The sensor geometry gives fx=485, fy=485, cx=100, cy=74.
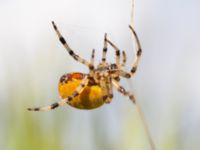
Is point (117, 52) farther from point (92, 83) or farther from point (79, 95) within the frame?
point (79, 95)

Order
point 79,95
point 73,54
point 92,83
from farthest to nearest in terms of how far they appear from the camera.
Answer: point 73,54, point 92,83, point 79,95

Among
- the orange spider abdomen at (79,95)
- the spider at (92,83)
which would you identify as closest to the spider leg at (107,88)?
the spider at (92,83)

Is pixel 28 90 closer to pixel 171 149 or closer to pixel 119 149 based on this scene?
pixel 119 149

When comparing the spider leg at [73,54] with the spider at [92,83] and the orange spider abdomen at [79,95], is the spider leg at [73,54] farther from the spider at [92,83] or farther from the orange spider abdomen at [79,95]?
the orange spider abdomen at [79,95]

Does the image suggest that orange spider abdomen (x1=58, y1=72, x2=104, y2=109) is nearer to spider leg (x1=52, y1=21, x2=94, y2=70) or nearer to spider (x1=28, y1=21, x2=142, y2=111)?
spider (x1=28, y1=21, x2=142, y2=111)

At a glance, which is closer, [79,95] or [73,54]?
[79,95]

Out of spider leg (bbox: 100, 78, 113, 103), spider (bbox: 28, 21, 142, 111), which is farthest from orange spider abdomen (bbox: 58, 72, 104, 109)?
spider leg (bbox: 100, 78, 113, 103)

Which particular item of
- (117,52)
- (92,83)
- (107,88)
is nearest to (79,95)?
(92,83)
